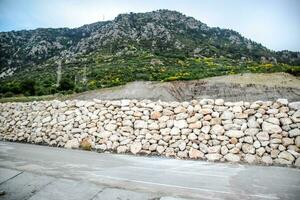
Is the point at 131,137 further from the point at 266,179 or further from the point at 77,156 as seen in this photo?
the point at 266,179

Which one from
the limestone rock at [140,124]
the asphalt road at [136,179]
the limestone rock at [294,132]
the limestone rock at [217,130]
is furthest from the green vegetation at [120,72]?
the asphalt road at [136,179]

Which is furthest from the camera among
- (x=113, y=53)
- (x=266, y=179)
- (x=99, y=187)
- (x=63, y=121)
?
(x=113, y=53)

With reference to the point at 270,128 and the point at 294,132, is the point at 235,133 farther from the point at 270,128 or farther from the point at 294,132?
the point at 294,132

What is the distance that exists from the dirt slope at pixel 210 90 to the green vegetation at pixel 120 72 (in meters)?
3.25

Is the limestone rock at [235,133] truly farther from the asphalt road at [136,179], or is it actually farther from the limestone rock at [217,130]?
the asphalt road at [136,179]

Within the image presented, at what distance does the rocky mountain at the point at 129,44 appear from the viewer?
65.9 meters

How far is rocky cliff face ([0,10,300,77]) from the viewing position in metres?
70.2

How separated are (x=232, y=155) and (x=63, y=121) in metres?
8.37

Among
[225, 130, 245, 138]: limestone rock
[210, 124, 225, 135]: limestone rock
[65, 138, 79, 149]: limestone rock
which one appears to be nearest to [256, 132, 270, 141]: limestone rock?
[225, 130, 245, 138]: limestone rock

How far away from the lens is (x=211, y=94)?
23.2m

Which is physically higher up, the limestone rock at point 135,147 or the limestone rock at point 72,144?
the limestone rock at point 135,147

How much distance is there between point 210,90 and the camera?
23.9m

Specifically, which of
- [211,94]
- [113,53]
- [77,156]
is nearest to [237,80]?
[211,94]

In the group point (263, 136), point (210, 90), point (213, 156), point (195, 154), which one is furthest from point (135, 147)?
point (210, 90)
